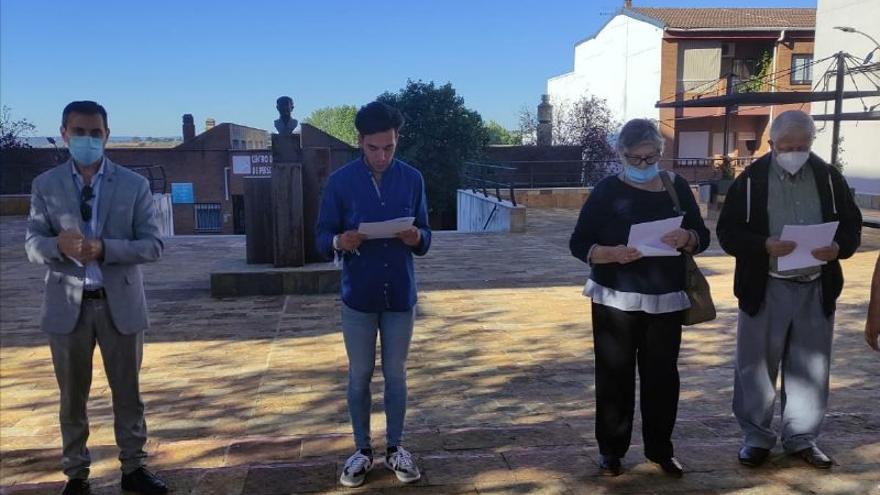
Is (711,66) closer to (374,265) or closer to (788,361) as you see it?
(788,361)

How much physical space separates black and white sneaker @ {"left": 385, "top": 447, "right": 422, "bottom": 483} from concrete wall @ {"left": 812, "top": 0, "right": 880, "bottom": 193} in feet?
66.9

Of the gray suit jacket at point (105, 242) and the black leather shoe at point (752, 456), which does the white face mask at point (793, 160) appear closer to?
the black leather shoe at point (752, 456)

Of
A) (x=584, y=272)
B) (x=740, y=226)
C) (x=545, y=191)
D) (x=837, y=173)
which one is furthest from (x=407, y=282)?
(x=545, y=191)

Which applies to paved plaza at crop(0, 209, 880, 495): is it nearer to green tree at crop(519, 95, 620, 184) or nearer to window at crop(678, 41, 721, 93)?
green tree at crop(519, 95, 620, 184)

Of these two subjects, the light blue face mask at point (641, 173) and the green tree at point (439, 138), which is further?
the green tree at point (439, 138)

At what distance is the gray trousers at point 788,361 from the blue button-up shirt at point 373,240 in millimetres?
1556

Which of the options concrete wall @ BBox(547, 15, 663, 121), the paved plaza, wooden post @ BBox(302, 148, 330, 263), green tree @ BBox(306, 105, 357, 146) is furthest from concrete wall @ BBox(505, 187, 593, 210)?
green tree @ BBox(306, 105, 357, 146)

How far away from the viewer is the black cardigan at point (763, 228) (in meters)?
3.22

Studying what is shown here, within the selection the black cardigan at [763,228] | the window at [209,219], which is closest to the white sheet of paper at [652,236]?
the black cardigan at [763,228]

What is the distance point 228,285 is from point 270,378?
330 centimetres

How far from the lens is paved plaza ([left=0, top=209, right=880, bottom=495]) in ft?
10.3

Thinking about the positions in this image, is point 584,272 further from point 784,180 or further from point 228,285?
point 784,180

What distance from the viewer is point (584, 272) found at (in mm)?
9922

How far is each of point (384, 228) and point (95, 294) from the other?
1181 mm
